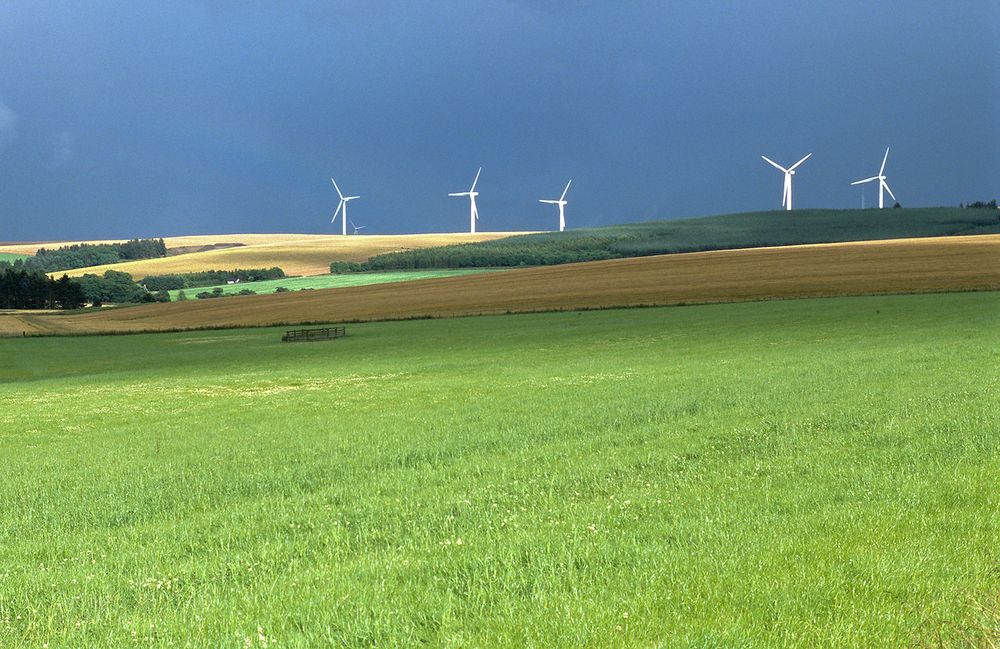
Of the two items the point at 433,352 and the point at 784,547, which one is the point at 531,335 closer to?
the point at 433,352

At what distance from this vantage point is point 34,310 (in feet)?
340

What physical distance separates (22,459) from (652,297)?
183 feet

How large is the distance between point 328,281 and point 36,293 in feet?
115

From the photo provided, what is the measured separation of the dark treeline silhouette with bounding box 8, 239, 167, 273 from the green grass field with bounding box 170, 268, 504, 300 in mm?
57129

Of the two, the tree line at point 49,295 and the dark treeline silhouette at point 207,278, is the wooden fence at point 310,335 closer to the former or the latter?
the tree line at point 49,295

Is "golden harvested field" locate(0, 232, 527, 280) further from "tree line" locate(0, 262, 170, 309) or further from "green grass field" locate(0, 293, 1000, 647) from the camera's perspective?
"green grass field" locate(0, 293, 1000, 647)

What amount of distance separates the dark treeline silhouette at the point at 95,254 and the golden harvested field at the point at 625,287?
8198 cm

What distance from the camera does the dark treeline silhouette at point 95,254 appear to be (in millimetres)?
171438

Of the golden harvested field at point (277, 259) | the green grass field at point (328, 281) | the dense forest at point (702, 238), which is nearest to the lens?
the green grass field at point (328, 281)

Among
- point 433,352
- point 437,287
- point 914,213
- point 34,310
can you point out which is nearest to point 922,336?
point 433,352

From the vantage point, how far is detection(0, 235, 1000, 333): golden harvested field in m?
67.9

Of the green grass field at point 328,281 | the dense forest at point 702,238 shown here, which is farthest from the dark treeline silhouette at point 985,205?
the green grass field at point 328,281

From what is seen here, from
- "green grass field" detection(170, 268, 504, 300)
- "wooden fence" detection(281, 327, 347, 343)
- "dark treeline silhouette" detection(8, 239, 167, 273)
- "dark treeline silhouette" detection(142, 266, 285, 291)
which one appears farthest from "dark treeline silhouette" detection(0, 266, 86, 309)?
"dark treeline silhouette" detection(8, 239, 167, 273)

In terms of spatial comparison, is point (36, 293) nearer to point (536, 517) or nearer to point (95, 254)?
point (95, 254)
